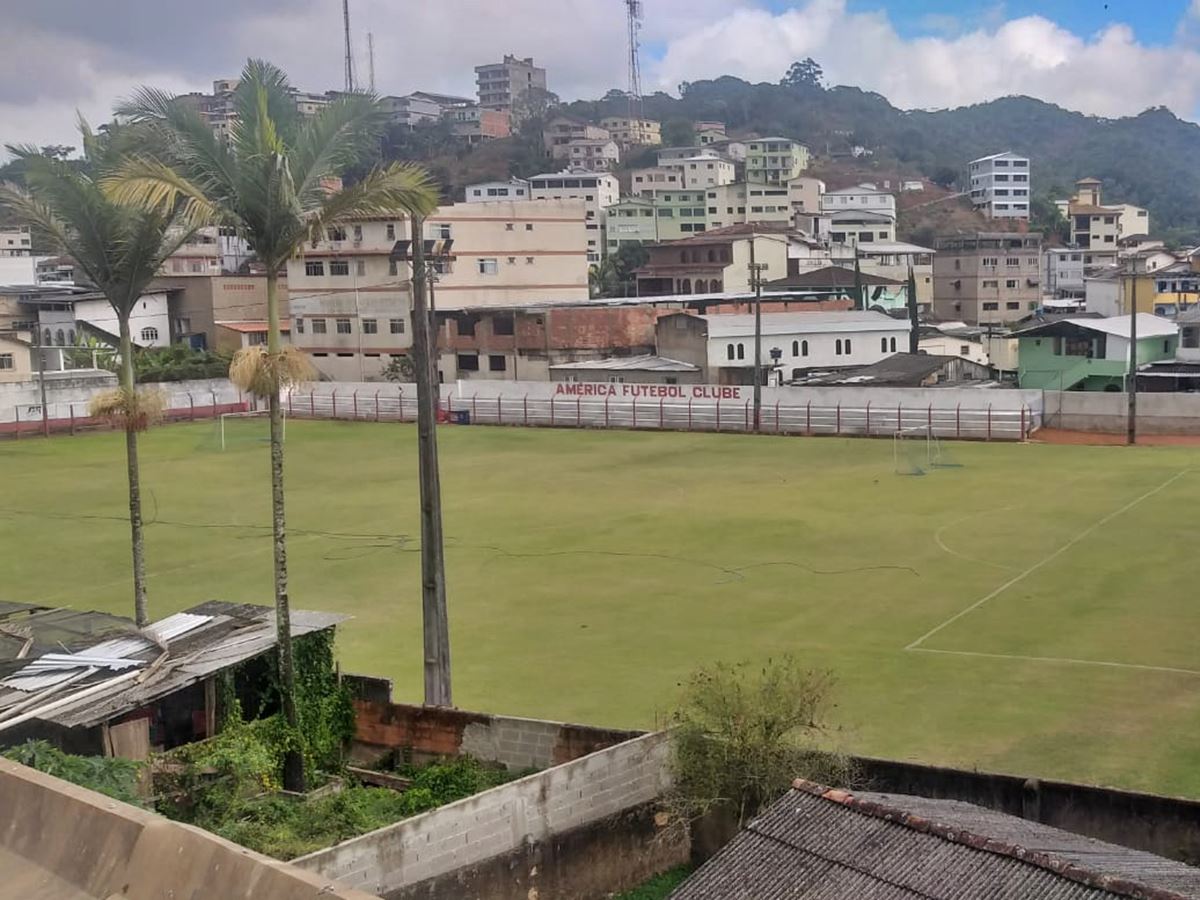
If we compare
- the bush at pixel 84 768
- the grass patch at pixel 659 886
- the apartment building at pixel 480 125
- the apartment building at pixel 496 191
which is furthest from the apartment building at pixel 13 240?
the grass patch at pixel 659 886

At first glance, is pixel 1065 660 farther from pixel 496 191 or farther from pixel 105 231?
pixel 496 191

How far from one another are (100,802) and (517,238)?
52.0 meters

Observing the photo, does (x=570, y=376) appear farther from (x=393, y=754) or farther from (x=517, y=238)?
(x=393, y=754)

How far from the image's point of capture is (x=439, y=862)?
855cm

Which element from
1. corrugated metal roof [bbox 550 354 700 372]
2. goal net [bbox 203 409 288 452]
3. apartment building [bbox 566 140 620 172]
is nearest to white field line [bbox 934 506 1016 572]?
goal net [bbox 203 409 288 452]

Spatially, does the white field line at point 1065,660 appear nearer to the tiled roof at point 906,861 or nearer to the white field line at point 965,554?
the white field line at point 965,554

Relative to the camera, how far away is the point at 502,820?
892 centimetres

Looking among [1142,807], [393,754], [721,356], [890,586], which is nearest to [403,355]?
[721,356]

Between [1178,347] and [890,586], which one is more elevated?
[1178,347]

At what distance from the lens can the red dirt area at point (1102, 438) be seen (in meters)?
32.5

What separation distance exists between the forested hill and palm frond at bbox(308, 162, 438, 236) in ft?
331

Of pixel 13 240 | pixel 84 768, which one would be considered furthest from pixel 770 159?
pixel 84 768

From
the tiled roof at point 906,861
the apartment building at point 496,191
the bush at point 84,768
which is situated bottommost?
the tiled roof at point 906,861

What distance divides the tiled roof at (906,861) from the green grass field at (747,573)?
11.7 feet
